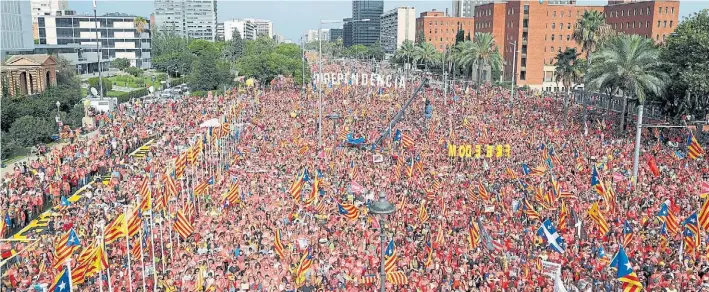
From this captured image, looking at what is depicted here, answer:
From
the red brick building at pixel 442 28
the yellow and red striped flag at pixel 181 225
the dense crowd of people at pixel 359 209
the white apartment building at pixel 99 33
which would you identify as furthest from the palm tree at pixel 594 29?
the white apartment building at pixel 99 33

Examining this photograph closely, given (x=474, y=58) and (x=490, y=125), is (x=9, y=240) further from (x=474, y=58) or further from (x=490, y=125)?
(x=474, y=58)

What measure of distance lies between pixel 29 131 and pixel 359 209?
29.7 meters

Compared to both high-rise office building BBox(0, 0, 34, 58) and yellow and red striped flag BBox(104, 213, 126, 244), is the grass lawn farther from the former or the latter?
yellow and red striped flag BBox(104, 213, 126, 244)

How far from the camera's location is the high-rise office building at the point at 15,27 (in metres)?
71.0

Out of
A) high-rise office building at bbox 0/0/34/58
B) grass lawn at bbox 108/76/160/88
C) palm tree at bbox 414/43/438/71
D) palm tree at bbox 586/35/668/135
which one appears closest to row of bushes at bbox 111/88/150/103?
grass lawn at bbox 108/76/160/88

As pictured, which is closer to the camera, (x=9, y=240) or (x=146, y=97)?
(x=9, y=240)

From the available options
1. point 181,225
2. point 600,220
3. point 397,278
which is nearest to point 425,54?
point 600,220

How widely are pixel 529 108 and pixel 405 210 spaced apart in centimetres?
3516

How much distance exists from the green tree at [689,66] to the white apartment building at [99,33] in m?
106

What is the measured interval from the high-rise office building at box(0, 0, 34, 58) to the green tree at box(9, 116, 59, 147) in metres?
29.6

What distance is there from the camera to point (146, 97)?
80.2 metres

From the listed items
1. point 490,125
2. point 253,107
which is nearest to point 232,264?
point 490,125

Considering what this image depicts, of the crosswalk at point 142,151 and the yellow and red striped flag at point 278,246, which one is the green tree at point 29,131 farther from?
the yellow and red striped flag at point 278,246

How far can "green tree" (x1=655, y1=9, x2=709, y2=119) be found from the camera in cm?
3819
